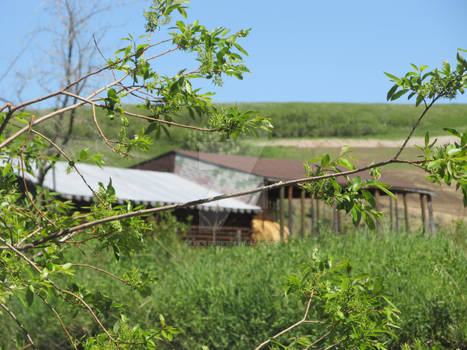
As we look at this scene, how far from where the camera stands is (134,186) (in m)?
16.6

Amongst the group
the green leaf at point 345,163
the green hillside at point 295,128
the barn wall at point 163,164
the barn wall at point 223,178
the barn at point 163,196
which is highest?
the green hillside at point 295,128

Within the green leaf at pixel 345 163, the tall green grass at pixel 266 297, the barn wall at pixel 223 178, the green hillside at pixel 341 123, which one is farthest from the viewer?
the tall green grass at pixel 266 297

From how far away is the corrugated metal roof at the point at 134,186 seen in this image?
1318 centimetres

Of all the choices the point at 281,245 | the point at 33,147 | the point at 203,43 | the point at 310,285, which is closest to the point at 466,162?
the point at 310,285

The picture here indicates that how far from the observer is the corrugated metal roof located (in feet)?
43.2

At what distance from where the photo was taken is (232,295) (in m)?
4.62

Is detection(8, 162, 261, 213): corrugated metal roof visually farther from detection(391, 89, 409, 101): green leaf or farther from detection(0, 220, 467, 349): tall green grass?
detection(391, 89, 409, 101): green leaf

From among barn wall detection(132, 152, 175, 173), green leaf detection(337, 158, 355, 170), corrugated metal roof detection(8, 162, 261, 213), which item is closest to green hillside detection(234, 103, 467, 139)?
green leaf detection(337, 158, 355, 170)

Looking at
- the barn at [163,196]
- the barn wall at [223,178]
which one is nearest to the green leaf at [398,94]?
the barn wall at [223,178]

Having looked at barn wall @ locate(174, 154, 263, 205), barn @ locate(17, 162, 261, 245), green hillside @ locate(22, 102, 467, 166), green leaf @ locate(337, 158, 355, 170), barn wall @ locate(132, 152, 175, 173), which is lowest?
barn @ locate(17, 162, 261, 245)

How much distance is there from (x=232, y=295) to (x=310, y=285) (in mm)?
2490

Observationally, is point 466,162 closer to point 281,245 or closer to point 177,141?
point 177,141

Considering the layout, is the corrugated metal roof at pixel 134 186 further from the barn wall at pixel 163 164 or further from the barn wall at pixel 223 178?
the barn wall at pixel 223 178

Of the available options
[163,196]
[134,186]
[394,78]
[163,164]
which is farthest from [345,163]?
[163,164]
